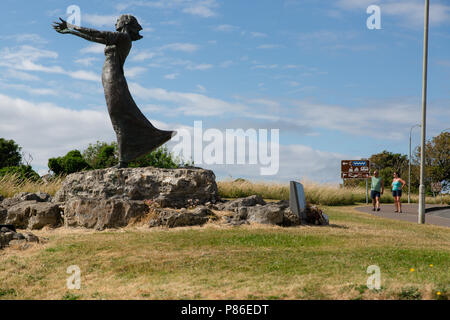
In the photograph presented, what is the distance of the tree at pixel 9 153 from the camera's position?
3388 centimetres

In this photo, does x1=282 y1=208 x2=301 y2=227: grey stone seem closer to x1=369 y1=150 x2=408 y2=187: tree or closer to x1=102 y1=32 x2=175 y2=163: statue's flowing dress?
x1=102 y1=32 x2=175 y2=163: statue's flowing dress

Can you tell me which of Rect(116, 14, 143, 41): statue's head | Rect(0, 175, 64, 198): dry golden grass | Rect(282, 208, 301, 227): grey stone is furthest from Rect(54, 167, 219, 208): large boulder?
Rect(0, 175, 64, 198): dry golden grass

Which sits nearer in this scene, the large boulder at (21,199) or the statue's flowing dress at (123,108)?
the statue's flowing dress at (123,108)

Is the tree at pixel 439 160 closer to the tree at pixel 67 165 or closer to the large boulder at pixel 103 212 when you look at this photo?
the tree at pixel 67 165

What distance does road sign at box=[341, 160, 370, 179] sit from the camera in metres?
32.0

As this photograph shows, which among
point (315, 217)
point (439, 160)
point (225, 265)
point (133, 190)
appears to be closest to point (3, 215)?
point (133, 190)

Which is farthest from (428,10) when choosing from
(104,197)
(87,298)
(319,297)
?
(87,298)

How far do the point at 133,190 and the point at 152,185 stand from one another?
1.63 ft

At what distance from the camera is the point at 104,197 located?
38.9 ft

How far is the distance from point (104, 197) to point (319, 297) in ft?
24.8

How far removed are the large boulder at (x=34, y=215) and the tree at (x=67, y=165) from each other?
14.1 metres

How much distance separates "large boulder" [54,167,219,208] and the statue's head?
386cm

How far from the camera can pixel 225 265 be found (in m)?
7.17

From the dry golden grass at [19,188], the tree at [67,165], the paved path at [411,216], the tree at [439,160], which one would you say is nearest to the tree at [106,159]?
the tree at [67,165]
